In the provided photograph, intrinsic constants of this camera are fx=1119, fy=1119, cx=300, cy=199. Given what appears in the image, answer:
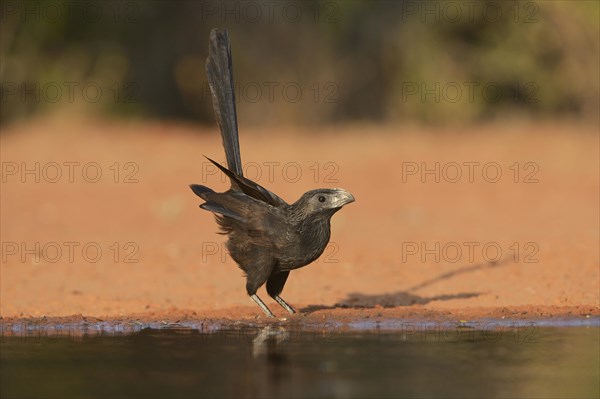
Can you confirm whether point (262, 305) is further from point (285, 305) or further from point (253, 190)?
point (253, 190)

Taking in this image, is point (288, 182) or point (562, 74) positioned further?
point (562, 74)

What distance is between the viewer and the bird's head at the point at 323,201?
311 inches

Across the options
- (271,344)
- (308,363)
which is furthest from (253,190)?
(308,363)

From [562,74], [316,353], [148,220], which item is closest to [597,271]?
[316,353]

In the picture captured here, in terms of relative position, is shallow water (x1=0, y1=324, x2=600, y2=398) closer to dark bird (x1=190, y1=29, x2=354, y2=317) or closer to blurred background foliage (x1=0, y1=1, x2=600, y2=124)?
dark bird (x1=190, y1=29, x2=354, y2=317)

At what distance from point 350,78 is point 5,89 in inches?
289

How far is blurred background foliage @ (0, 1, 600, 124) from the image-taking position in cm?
2030

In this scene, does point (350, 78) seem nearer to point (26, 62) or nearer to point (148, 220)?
point (26, 62)

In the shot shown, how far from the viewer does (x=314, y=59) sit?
2278cm

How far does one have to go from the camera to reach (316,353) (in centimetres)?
678

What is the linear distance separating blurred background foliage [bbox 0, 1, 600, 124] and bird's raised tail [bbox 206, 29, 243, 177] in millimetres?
12071

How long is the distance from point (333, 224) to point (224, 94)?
6.08m

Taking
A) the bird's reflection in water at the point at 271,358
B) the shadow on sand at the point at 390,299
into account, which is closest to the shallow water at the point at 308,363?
the bird's reflection in water at the point at 271,358

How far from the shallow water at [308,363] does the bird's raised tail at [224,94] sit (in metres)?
1.37
